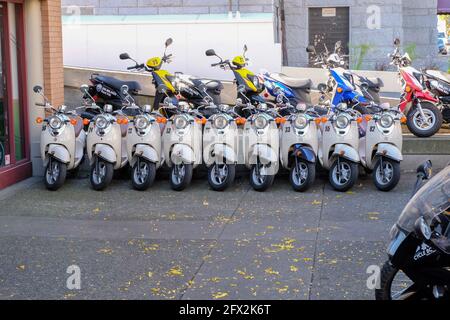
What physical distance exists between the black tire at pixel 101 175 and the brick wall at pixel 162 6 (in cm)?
658

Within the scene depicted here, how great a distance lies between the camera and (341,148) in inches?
388

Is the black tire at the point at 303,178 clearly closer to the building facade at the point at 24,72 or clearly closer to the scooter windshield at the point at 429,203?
the building facade at the point at 24,72

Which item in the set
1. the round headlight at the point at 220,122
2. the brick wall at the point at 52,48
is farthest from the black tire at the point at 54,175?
the round headlight at the point at 220,122

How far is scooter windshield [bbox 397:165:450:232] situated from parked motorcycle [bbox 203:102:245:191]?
491cm

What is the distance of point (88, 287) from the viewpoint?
654 cm

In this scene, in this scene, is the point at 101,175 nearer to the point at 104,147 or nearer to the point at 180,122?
the point at 104,147

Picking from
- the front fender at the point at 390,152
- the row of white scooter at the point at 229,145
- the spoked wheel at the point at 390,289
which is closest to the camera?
the spoked wheel at the point at 390,289

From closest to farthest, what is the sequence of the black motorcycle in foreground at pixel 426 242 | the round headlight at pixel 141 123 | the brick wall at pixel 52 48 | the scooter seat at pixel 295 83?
the black motorcycle in foreground at pixel 426 242
the round headlight at pixel 141 123
the brick wall at pixel 52 48
the scooter seat at pixel 295 83

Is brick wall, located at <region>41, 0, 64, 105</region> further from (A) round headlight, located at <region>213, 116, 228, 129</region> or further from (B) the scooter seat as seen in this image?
(B) the scooter seat

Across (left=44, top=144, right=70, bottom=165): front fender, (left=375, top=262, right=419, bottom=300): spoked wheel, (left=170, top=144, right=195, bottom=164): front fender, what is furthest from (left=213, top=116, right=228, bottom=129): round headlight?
(left=375, top=262, right=419, bottom=300): spoked wheel

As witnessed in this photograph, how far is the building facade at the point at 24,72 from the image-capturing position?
1058 cm

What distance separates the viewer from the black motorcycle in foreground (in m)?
4.95

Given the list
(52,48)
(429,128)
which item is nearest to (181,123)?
(52,48)

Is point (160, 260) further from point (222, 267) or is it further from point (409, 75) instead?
point (409, 75)
